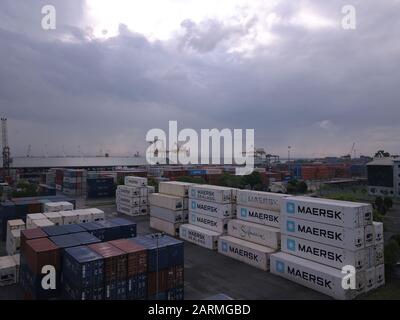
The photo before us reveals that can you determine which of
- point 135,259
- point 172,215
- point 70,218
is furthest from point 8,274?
point 172,215

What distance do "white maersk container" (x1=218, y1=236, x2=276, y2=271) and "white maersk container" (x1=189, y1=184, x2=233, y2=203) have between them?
3.93 m

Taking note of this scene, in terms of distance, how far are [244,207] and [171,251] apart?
42.4ft

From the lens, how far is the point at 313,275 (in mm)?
20875

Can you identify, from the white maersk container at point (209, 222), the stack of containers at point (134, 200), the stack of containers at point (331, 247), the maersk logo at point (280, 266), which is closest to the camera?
the stack of containers at point (331, 247)

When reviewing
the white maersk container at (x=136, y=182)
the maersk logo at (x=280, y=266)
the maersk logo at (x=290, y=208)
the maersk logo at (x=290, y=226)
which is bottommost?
the maersk logo at (x=280, y=266)

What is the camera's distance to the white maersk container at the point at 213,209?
30.9m

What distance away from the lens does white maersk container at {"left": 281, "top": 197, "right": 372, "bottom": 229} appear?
1969 centimetres

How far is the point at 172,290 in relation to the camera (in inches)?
730

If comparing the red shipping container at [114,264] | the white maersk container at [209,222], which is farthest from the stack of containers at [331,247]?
the red shipping container at [114,264]

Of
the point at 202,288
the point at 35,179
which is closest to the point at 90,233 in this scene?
the point at 202,288

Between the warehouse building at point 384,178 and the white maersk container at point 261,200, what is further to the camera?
the warehouse building at point 384,178

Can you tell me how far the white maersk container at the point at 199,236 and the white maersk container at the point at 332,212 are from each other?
933 cm

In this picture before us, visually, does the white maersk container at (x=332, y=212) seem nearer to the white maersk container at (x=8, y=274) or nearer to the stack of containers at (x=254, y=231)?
the stack of containers at (x=254, y=231)

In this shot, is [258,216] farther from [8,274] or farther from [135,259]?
[8,274]
